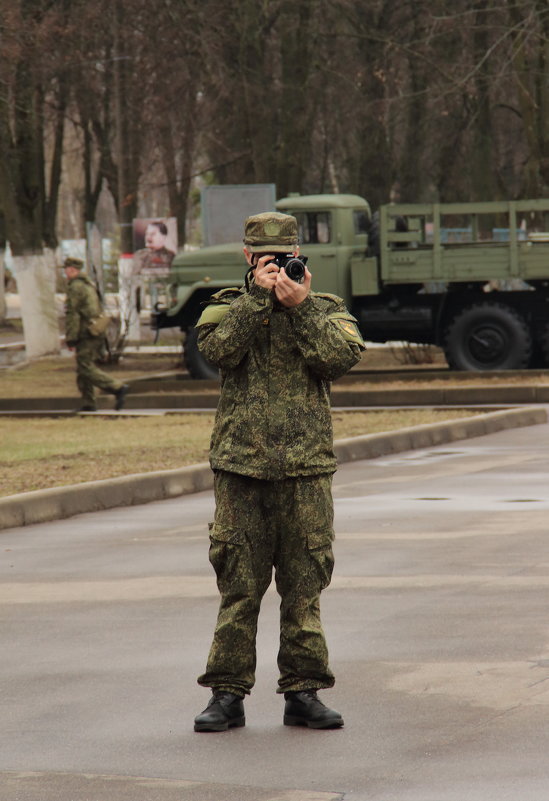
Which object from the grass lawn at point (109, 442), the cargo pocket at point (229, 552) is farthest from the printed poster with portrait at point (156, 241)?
the cargo pocket at point (229, 552)

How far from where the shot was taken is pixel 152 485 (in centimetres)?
1316

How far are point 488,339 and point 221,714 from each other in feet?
66.3

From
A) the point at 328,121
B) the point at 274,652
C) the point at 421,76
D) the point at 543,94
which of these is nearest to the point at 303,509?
the point at 274,652

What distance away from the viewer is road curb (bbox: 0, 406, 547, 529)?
11820 mm

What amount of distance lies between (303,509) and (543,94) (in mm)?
26616

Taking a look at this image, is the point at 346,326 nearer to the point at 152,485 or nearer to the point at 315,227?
the point at 152,485

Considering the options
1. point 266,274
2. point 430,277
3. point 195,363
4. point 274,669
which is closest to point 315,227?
point 430,277

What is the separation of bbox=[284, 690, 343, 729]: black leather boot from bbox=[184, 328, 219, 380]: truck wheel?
19.9 m

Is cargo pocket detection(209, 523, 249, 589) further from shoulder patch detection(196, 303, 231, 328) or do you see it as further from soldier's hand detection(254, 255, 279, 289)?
soldier's hand detection(254, 255, 279, 289)

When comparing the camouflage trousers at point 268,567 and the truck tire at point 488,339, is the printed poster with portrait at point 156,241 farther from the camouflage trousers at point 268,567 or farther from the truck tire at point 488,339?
the camouflage trousers at point 268,567

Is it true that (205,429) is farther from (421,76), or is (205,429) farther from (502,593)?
(421,76)

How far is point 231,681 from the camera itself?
5.80 metres

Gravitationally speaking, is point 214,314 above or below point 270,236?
below

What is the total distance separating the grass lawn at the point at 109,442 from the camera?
1378cm
